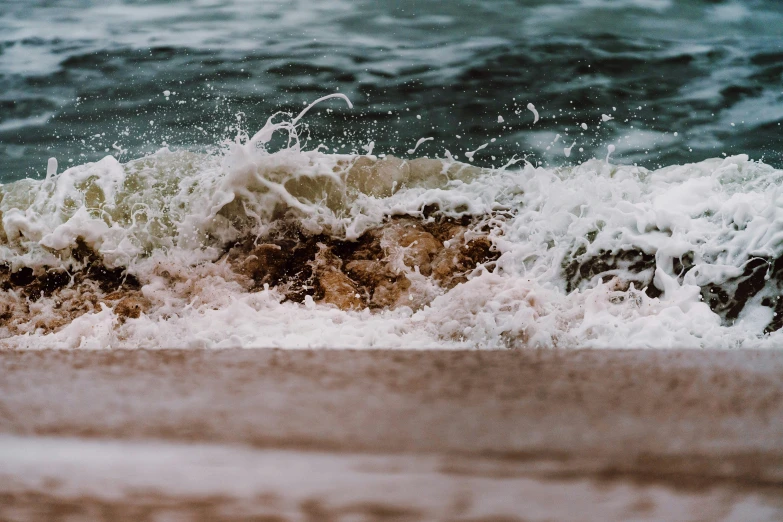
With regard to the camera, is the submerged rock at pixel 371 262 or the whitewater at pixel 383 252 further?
the submerged rock at pixel 371 262

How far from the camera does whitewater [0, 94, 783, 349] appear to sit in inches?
91.6

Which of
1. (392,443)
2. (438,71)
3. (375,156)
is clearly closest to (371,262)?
(375,156)

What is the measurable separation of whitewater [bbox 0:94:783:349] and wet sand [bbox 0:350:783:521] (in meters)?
1.52

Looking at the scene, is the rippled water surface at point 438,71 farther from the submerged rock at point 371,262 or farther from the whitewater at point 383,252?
the submerged rock at point 371,262

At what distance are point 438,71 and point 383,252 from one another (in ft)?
3.12

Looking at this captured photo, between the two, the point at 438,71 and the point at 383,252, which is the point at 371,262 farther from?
the point at 438,71

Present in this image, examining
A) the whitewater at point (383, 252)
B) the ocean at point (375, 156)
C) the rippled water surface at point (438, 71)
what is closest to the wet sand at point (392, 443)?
the whitewater at point (383, 252)

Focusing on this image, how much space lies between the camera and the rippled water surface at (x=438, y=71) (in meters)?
3.11

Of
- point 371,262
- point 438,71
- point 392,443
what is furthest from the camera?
point 438,71

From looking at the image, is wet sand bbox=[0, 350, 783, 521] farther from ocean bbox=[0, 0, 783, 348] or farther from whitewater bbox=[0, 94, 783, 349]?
ocean bbox=[0, 0, 783, 348]

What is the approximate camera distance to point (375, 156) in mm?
3268

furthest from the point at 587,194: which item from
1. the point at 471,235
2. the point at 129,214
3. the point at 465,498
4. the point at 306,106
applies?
the point at 465,498

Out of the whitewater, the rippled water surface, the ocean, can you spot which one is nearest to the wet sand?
the whitewater

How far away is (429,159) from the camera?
3252 millimetres
